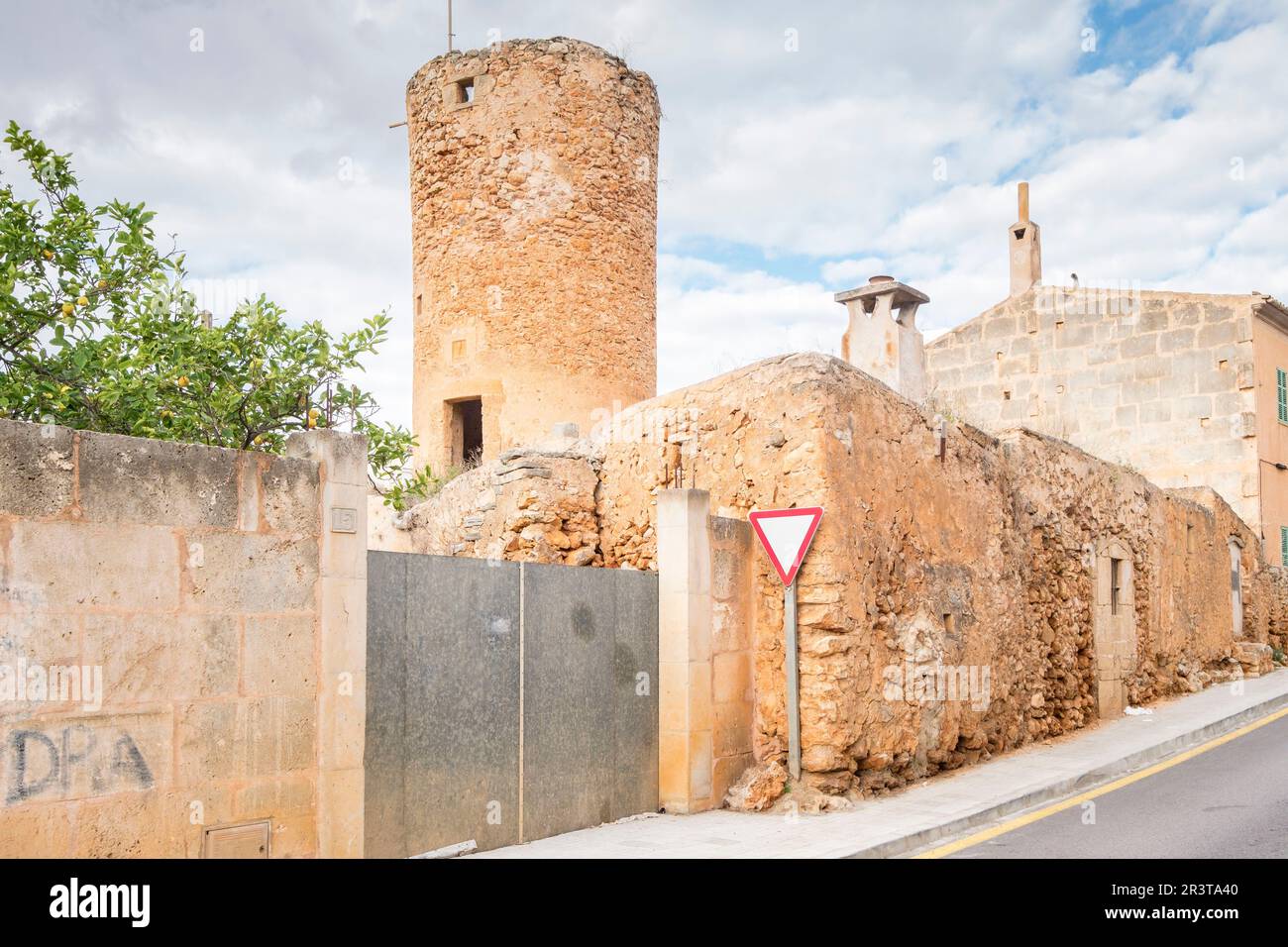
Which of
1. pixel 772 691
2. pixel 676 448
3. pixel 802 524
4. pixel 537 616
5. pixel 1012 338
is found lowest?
pixel 772 691

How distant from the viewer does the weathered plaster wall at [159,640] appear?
16.4 feet

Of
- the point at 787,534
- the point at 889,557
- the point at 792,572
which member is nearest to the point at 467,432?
the point at 889,557

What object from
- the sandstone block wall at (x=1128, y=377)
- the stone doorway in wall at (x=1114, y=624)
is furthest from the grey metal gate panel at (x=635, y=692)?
the sandstone block wall at (x=1128, y=377)

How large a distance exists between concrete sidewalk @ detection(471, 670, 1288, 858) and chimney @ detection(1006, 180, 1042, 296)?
51.0 feet

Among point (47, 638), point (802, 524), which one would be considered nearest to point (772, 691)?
point (802, 524)

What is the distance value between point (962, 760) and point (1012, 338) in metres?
17.2

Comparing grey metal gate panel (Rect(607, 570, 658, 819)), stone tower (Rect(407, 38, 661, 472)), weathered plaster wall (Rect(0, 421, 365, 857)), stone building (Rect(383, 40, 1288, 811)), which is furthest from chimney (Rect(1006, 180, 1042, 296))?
weathered plaster wall (Rect(0, 421, 365, 857))

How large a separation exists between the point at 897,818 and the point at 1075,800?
2.04 metres

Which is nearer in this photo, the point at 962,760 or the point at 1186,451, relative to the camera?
the point at 962,760

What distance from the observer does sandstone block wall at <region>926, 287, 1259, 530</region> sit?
23000mm

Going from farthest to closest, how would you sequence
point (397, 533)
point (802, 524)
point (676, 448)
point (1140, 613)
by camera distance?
1. point (1140, 613)
2. point (397, 533)
3. point (676, 448)
4. point (802, 524)

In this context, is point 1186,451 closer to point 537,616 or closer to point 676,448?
point 676,448

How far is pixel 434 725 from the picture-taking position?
6.82 m

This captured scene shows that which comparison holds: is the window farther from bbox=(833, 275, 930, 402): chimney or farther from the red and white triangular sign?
the red and white triangular sign
